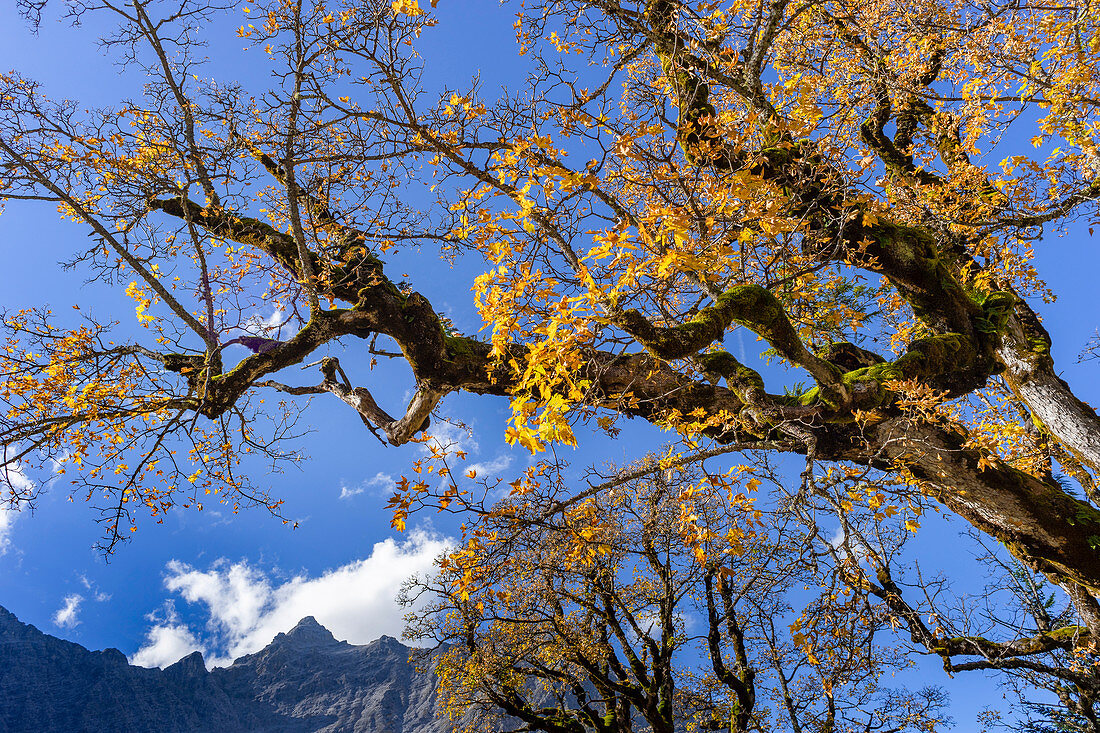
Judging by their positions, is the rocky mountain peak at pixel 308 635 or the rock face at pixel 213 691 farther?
the rocky mountain peak at pixel 308 635

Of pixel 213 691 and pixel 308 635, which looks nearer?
pixel 213 691

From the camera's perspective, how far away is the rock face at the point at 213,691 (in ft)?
210

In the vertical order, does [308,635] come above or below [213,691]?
above

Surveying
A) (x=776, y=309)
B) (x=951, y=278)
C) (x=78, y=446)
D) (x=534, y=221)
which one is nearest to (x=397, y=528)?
(x=534, y=221)

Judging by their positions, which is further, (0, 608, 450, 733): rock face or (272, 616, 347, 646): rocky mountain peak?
(272, 616, 347, 646): rocky mountain peak

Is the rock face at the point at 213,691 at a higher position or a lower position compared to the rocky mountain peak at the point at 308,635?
lower

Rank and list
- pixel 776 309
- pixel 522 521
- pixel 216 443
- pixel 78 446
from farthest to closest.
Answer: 1. pixel 216 443
2. pixel 78 446
3. pixel 776 309
4. pixel 522 521

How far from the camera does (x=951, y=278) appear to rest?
6.60m

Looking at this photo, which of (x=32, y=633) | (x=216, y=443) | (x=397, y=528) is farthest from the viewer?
(x=32, y=633)

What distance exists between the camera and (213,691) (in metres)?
75.4

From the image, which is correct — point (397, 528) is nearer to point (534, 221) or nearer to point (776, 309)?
point (534, 221)

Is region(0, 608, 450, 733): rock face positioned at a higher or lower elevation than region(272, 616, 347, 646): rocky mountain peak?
lower

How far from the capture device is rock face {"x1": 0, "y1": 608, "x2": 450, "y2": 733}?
210 feet

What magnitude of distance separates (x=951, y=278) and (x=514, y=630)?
11.5 m
